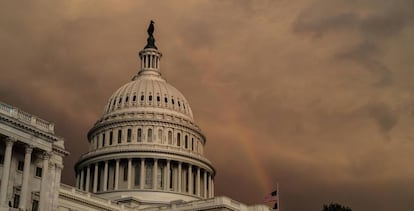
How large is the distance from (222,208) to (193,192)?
31.3 metres

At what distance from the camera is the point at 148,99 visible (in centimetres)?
14188

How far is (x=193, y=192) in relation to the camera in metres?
135

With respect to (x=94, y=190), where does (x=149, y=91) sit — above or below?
above

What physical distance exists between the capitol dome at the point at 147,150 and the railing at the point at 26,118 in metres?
48.1

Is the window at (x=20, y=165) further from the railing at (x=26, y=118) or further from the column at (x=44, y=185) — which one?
the railing at (x=26, y=118)

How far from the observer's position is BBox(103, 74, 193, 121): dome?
14100 centimetres

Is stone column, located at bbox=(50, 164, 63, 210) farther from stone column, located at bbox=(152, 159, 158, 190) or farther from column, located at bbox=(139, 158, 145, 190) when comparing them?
stone column, located at bbox=(152, 159, 158, 190)

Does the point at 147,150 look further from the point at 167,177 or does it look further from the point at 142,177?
the point at 167,177

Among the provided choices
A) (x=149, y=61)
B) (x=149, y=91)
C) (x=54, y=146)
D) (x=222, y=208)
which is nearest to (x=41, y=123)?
(x=54, y=146)

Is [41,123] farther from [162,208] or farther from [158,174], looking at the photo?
[158,174]

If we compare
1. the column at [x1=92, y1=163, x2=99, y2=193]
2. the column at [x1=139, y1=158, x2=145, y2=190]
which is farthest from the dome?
the column at [x1=139, y1=158, x2=145, y2=190]

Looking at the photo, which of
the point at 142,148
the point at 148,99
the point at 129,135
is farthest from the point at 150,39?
the point at 142,148

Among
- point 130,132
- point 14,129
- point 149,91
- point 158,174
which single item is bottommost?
point 14,129

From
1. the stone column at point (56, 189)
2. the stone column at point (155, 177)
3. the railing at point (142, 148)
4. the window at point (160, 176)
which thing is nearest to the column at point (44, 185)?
the stone column at point (56, 189)
